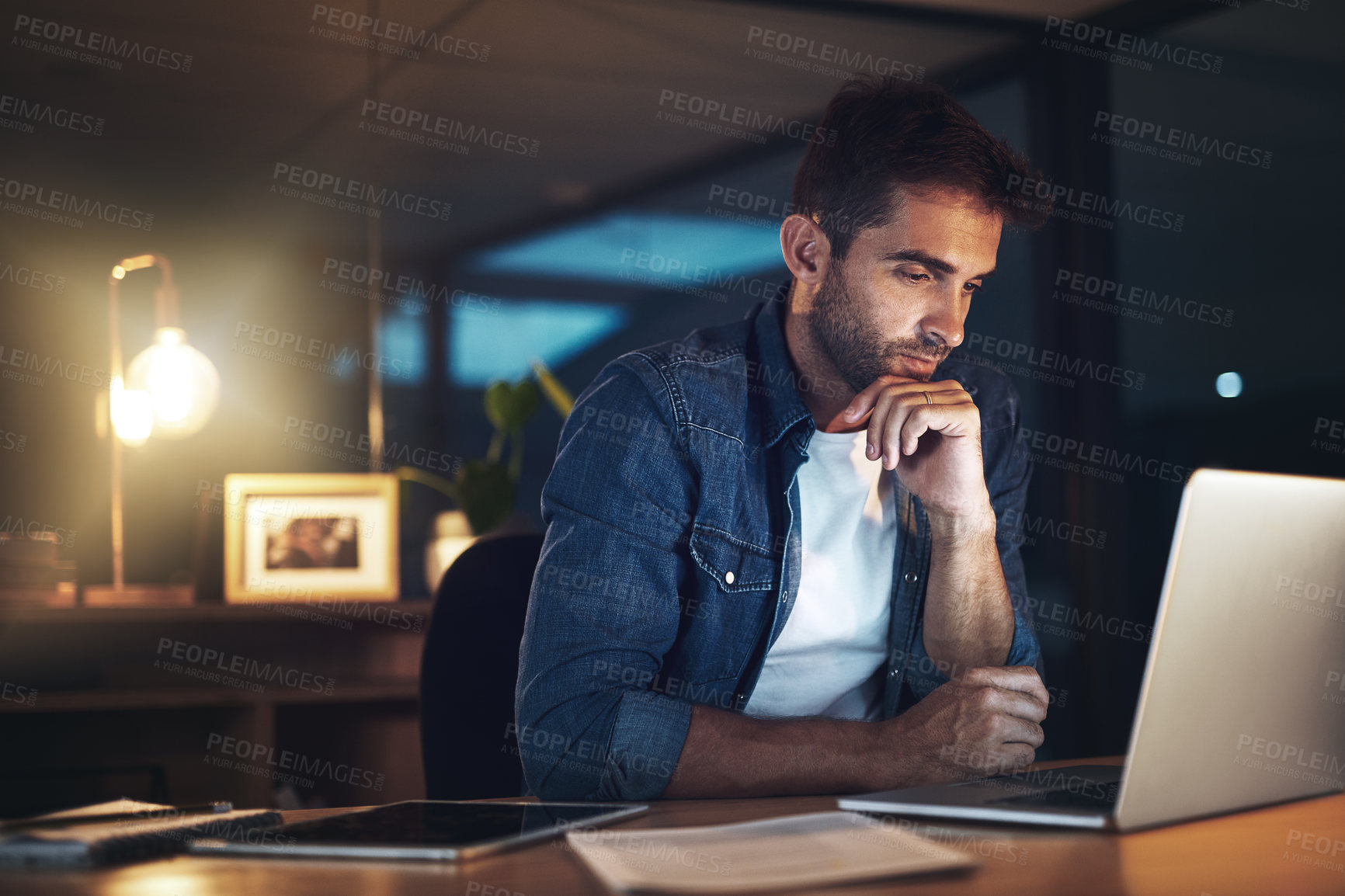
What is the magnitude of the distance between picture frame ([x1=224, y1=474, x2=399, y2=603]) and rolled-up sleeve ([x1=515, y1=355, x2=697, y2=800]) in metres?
1.47

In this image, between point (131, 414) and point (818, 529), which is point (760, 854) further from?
point (131, 414)

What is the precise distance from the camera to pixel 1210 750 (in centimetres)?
81

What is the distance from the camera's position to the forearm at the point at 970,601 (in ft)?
4.50

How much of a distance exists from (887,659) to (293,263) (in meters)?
2.59

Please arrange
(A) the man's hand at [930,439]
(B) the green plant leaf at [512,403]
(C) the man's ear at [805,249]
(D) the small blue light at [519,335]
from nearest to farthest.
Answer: (A) the man's hand at [930,439]
(C) the man's ear at [805,249]
(B) the green plant leaf at [512,403]
(D) the small blue light at [519,335]

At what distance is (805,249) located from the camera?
5.27 feet

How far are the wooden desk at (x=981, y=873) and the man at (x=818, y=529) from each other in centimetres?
28

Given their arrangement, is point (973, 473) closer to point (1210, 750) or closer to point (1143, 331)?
point (1210, 750)

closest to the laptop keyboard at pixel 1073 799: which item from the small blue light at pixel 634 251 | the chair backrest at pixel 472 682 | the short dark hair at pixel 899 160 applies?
the chair backrest at pixel 472 682

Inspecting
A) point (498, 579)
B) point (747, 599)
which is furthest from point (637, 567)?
point (498, 579)

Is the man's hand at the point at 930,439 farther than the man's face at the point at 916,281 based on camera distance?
No

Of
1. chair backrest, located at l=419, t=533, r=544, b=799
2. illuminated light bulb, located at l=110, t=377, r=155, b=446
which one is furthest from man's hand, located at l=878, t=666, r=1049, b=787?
illuminated light bulb, located at l=110, t=377, r=155, b=446

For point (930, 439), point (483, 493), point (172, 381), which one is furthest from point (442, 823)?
point (172, 381)

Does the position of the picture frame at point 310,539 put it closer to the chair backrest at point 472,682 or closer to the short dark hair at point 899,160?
the chair backrest at point 472,682
